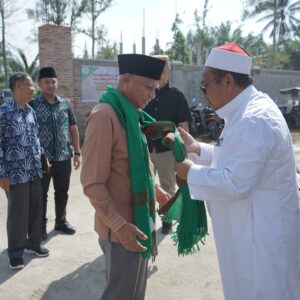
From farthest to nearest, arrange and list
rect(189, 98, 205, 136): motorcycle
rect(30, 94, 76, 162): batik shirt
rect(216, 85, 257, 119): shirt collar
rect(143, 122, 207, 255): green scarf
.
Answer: rect(189, 98, 205, 136): motorcycle, rect(30, 94, 76, 162): batik shirt, rect(143, 122, 207, 255): green scarf, rect(216, 85, 257, 119): shirt collar

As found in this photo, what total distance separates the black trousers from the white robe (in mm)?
3003

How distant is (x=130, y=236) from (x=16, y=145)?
85.6 inches

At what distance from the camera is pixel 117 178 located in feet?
7.45

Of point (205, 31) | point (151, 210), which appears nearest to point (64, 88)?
point (151, 210)

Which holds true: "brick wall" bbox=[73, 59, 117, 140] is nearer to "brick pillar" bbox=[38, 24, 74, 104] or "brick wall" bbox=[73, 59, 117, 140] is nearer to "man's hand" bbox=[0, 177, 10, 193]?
"brick pillar" bbox=[38, 24, 74, 104]

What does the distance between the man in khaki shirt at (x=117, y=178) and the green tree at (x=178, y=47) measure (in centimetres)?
2472

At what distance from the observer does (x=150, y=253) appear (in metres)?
2.38

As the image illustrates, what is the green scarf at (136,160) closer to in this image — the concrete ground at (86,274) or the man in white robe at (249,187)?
the man in white robe at (249,187)

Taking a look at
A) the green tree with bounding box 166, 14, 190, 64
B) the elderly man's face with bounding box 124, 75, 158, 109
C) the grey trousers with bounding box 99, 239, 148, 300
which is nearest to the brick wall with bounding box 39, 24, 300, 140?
the elderly man's face with bounding box 124, 75, 158, 109

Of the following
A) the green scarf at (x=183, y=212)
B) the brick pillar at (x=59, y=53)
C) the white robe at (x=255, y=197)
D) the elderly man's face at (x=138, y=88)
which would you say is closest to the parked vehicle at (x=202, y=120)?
the brick pillar at (x=59, y=53)

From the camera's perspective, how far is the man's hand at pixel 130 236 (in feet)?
7.11

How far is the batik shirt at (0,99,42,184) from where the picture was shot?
390 cm

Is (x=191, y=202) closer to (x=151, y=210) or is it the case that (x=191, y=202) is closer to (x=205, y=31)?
(x=151, y=210)

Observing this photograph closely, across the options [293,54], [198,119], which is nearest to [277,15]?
[293,54]
